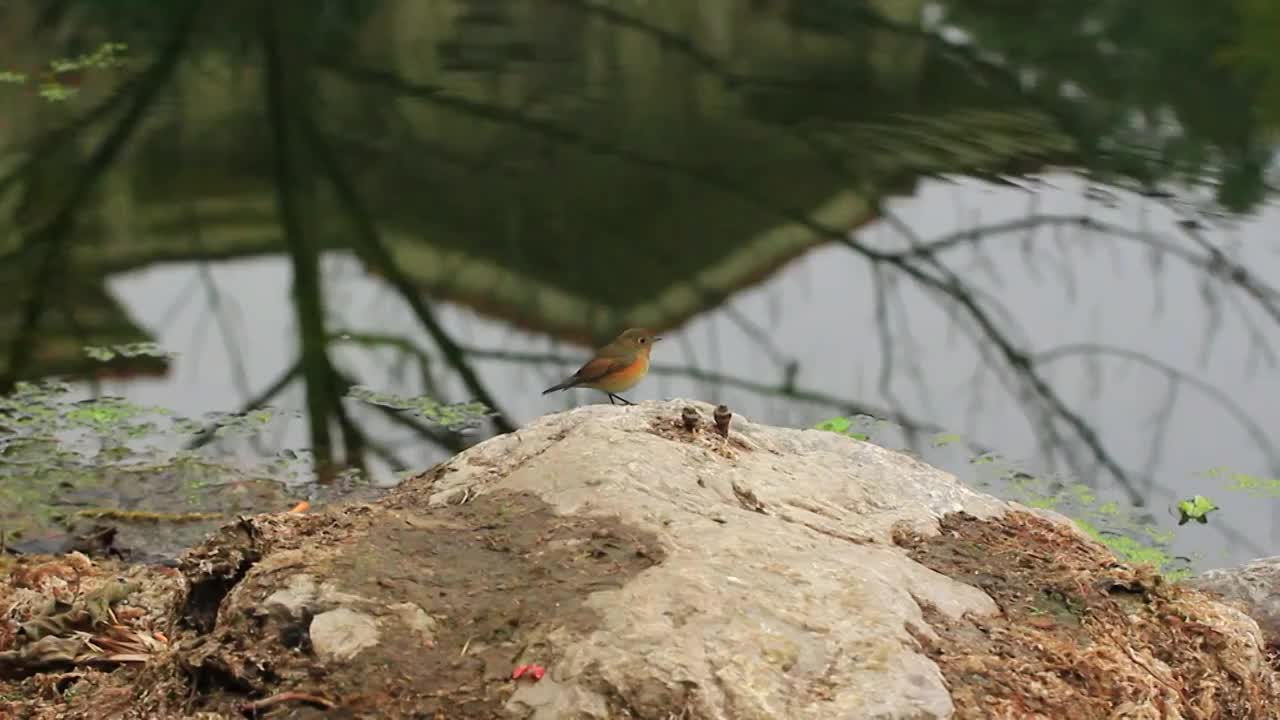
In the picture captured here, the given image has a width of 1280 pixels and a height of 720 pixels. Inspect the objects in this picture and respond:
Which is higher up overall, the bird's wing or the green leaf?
the bird's wing

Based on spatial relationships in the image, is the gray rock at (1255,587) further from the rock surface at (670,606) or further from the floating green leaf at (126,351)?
the floating green leaf at (126,351)

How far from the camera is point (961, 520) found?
10.3 feet

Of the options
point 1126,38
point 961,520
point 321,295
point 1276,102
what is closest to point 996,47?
point 1126,38

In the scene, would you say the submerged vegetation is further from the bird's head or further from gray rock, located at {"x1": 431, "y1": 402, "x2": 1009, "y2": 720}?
gray rock, located at {"x1": 431, "y1": 402, "x2": 1009, "y2": 720}

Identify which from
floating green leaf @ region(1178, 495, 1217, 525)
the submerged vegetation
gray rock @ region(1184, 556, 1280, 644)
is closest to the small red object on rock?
gray rock @ region(1184, 556, 1280, 644)

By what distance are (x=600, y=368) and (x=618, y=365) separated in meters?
0.06

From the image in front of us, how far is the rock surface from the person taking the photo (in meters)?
2.39

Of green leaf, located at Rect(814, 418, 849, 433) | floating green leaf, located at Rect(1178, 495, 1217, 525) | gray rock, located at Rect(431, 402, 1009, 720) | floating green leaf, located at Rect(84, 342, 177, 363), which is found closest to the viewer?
gray rock, located at Rect(431, 402, 1009, 720)

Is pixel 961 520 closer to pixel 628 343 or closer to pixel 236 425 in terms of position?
pixel 628 343

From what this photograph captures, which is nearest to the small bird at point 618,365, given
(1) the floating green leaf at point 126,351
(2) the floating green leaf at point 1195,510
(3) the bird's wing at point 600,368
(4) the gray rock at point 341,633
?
(3) the bird's wing at point 600,368

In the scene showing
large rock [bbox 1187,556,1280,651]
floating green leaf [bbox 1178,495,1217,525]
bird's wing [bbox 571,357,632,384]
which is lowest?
floating green leaf [bbox 1178,495,1217,525]

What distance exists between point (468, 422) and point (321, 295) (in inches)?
55.7

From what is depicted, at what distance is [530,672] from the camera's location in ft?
7.83

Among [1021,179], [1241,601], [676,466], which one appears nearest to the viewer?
[676,466]
